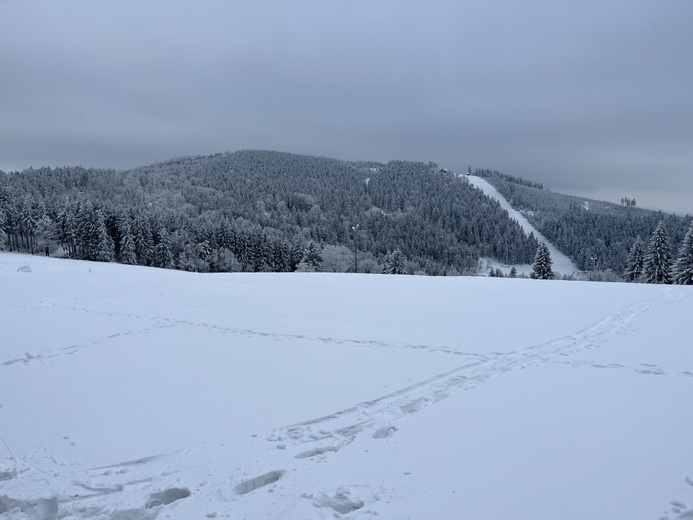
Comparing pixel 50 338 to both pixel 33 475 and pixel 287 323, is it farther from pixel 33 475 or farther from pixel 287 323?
pixel 33 475

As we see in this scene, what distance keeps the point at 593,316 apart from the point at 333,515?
12617 mm

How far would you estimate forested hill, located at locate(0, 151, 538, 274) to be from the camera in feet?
209

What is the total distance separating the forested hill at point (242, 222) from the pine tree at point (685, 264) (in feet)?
111

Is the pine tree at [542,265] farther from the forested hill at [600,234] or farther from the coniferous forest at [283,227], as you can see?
the forested hill at [600,234]

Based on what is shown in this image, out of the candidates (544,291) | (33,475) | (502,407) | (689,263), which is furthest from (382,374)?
(689,263)

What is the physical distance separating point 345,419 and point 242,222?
9552cm

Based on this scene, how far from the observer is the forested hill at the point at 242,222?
63.8 meters

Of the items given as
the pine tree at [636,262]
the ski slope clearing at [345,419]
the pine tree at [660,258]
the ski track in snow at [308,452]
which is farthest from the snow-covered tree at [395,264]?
the ski track in snow at [308,452]

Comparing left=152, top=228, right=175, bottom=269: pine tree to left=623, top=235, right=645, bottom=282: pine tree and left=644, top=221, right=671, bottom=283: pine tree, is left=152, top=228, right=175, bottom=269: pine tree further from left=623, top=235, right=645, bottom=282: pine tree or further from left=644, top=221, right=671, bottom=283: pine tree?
left=623, top=235, right=645, bottom=282: pine tree

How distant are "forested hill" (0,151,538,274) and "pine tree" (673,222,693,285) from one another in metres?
33.9

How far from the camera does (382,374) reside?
24.2 feet

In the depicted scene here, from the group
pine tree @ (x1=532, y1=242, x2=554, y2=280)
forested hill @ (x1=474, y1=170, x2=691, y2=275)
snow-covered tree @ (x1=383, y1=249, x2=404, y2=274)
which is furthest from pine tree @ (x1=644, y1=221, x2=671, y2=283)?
forested hill @ (x1=474, y1=170, x2=691, y2=275)

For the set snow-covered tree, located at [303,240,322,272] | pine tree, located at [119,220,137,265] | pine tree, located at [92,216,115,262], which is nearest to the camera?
pine tree, located at [92,216,115,262]

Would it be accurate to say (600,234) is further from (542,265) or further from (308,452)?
(308,452)
